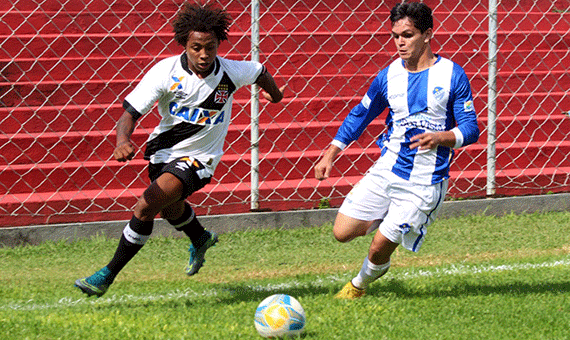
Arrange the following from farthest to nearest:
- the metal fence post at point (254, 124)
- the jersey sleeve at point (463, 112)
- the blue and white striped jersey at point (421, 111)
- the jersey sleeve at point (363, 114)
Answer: the metal fence post at point (254, 124) → the jersey sleeve at point (363, 114) → the blue and white striped jersey at point (421, 111) → the jersey sleeve at point (463, 112)

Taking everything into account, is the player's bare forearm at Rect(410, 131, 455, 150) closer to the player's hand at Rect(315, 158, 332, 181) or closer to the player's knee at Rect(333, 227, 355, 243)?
the player's hand at Rect(315, 158, 332, 181)

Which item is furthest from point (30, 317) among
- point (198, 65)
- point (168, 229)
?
point (168, 229)

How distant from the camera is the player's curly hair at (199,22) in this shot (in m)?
4.02

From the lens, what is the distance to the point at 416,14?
3.81 metres

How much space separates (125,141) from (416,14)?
1.70 meters

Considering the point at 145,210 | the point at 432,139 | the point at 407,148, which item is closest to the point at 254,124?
the point at 145,210

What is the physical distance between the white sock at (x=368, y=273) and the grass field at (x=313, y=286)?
103 millimetres

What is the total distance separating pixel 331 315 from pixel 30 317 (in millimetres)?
1556

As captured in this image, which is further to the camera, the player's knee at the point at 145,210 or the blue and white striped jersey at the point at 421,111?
the player's knee at the point at 145,210

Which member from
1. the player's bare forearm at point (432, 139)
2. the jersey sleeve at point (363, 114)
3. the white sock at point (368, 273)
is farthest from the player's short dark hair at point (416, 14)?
the white sock at point (368, 273)

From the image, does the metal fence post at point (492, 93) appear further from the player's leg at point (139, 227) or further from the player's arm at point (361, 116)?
the player's leg at point (139, 227)

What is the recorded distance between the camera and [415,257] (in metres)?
5.23

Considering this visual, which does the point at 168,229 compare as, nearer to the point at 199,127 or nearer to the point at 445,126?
the point at 199,127

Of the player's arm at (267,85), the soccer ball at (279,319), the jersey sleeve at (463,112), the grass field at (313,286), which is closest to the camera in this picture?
the soccer ball at (279,319)
